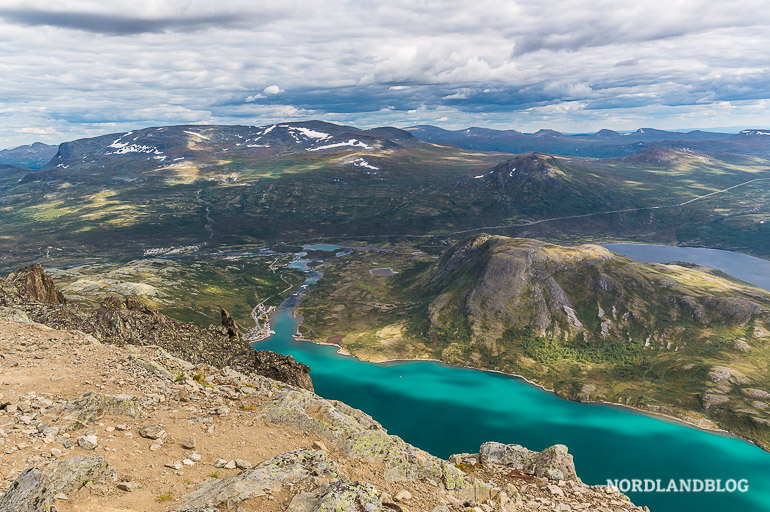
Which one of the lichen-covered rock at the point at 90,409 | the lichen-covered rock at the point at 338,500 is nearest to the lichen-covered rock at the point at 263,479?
the lichen-covered rock at the point at 338,500

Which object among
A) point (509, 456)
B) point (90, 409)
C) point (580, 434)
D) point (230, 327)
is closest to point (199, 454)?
point (90, 409)

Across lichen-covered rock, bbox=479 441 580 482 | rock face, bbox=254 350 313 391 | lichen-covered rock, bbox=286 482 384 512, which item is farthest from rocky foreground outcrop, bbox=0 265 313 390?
lichen-covered rock, bbox=286 482 384 512

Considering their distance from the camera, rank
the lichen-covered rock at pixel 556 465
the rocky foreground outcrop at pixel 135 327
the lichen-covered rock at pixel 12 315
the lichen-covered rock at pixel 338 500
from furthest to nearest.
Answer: the rocky foreground outcrop at pixel 135 327, the lichen-covered rock at pixel 12 315, the lichen-covered rock at pixel 556 465, the lichen-covered rock at pixel 338 500

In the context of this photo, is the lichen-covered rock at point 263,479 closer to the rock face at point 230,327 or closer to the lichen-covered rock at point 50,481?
the lichen-covered rock at point 50,481

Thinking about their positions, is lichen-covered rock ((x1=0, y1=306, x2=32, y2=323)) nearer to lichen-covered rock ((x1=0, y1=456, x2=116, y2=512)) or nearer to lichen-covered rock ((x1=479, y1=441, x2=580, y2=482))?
→ lichen-covered rock ((x1=0, y1=456, x2=116, y2=512))

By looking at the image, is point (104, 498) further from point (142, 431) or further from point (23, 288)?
point (23, 288)

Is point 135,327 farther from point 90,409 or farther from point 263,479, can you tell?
point 263,479
